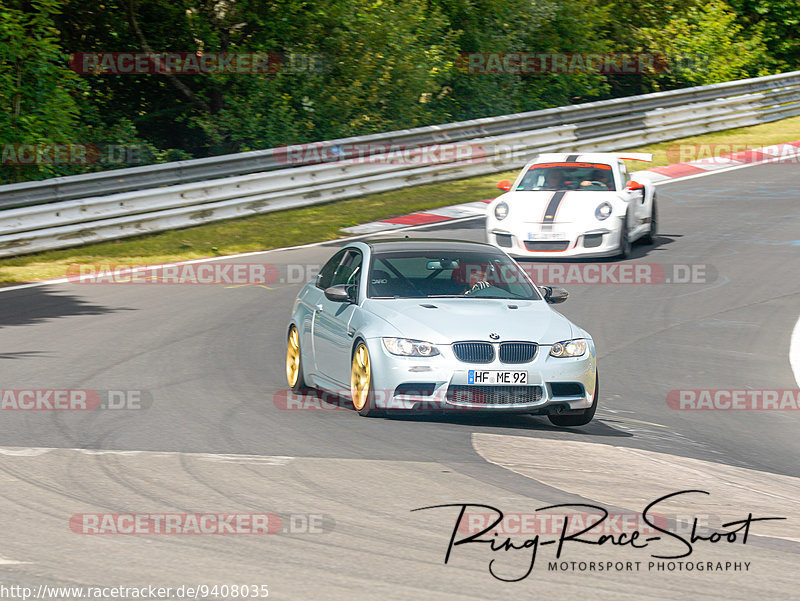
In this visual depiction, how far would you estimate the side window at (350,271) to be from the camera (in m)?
10.1

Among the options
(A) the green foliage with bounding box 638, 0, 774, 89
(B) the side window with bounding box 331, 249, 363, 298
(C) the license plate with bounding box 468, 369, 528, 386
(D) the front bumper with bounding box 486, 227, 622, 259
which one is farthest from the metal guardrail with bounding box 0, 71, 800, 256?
(C) the license plate with bounding box 468, 369, 528, 386

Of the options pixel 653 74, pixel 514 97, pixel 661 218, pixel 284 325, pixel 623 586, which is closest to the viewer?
pixel 623 586

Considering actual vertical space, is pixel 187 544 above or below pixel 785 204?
above

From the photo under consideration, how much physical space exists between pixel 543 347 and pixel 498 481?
2078 mm

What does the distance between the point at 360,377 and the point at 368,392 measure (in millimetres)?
238

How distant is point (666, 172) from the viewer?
25156mm

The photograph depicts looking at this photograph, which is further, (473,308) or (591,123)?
(591,123)

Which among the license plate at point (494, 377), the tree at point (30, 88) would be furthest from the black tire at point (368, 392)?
the tree at point (30, 88)

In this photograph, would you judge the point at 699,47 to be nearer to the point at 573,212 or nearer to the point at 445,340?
the point at 573,212

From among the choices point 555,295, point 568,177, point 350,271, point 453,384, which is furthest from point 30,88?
point 453,384

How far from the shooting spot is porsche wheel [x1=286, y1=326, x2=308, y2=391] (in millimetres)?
10477

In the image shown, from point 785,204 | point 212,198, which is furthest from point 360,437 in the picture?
point 785,204

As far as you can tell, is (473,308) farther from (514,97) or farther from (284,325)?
(514,97)

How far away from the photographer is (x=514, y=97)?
29734 millimetres
